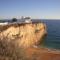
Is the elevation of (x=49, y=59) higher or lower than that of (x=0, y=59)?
lower

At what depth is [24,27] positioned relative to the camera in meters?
35.8

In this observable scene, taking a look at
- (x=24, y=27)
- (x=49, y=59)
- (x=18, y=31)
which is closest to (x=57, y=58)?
(x=49, y=59)

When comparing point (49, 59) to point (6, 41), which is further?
point (49, 59)

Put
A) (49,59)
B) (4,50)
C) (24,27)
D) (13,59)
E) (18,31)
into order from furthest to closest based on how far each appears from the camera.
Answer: (24,27) → (18,31) → (49,59) → (4,50) → (13,59)

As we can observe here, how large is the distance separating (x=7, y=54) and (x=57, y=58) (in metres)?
12.0

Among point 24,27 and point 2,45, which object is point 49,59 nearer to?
point 2,45

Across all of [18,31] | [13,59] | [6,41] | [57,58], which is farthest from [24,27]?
[13,59]

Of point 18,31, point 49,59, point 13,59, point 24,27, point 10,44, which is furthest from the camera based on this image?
point 24,27

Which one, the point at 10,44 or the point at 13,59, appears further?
the point at 10,44

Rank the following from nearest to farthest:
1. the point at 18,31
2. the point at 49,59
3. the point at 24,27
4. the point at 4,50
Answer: the point at 4,50
the point at 49,59
the point at 18,31
the point at 24,27

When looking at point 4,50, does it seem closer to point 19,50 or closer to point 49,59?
point 19,50

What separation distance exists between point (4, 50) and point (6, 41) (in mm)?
1421

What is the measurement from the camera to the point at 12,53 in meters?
12.9

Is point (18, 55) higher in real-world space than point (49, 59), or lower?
higher
